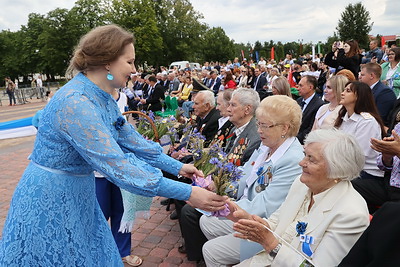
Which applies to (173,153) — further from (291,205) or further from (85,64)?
(85,64)

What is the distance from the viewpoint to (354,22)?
162ft

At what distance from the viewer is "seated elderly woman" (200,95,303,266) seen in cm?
273

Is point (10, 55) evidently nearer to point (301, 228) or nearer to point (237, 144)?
point (237, 144)

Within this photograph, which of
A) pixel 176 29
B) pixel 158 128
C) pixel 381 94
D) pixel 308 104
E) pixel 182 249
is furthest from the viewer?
pixel 176 29

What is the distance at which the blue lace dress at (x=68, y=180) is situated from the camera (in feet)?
5.49

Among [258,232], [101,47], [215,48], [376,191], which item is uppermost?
[215,48]

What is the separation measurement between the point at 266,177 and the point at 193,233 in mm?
1040

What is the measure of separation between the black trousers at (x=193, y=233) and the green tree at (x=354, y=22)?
2052 inches

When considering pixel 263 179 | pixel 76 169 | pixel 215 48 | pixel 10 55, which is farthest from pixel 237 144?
pixel 10 55

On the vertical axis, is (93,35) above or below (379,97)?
above

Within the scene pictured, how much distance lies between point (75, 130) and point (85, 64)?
0.44 meters

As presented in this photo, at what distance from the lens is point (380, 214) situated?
161 cm

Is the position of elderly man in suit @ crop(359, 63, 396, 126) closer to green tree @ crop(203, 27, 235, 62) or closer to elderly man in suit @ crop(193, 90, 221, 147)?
elderly man in suit @ crop(193, 90, 221, 147)

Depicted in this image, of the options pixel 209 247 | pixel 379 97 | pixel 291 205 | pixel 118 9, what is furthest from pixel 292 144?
pixel 118 9
